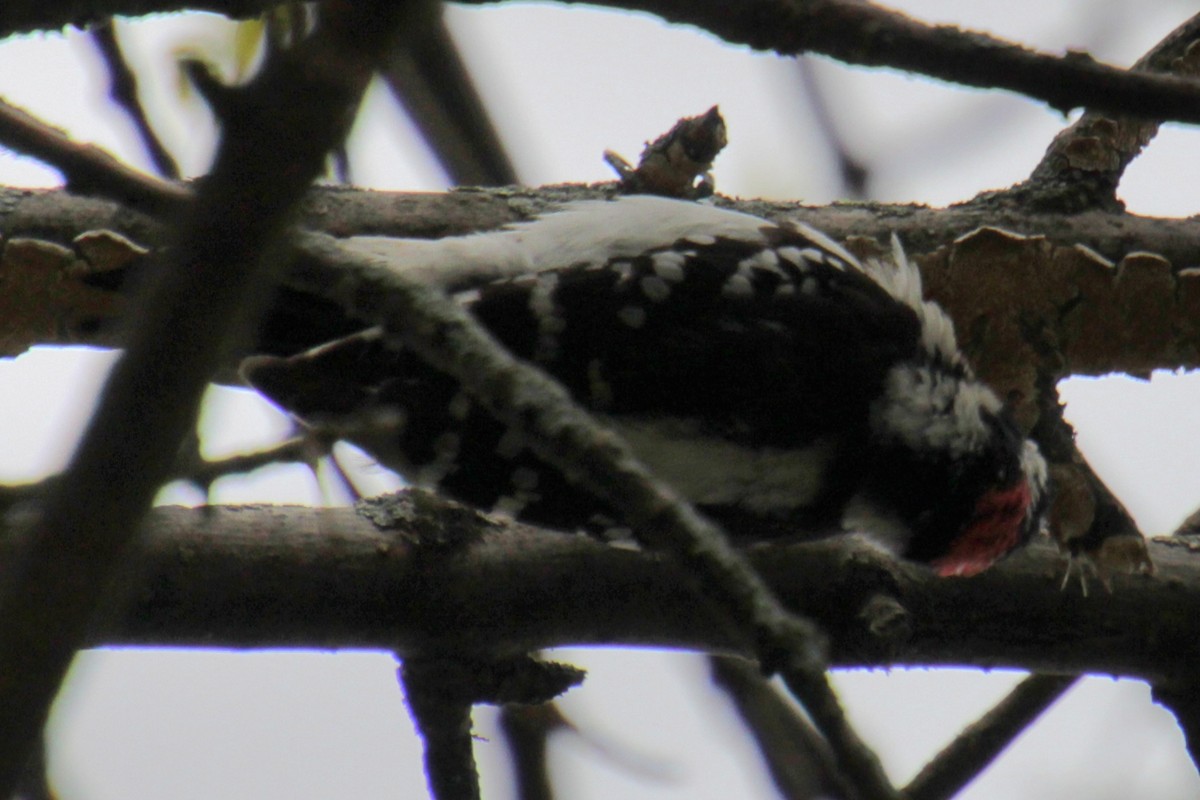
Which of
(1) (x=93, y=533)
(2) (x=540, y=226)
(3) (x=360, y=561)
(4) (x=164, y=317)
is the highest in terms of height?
(2) (x=540, y=226)

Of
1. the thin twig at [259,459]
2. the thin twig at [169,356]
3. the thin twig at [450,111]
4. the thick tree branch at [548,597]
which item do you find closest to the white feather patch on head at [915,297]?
the thick tree branch at [548,597]

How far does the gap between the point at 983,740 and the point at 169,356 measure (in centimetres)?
212

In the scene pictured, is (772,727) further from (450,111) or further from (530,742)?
(450,111)

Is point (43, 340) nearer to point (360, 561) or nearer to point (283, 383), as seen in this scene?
point (283, 383)

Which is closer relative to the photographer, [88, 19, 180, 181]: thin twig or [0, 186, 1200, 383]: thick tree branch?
[88, 19, 180, 181]: thin twig

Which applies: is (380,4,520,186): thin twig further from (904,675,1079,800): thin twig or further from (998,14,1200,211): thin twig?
→ (904,675,1079,800): thin twig

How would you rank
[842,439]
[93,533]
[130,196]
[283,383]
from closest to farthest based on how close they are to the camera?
1. [93,533]
2. [130,196]
3. [283,383]
4. [842,439]

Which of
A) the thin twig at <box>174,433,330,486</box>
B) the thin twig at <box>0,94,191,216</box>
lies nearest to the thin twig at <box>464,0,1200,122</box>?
the thin twig at <box>0,94,191,216</box>

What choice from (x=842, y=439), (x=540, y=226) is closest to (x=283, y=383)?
(x=540, y=226)

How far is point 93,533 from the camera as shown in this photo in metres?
0.78

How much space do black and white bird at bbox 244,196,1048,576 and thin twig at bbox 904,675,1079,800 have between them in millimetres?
270

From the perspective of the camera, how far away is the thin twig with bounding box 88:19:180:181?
2.10m

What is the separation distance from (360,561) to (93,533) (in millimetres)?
1652

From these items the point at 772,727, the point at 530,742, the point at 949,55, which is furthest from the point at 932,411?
the point at 949,55
